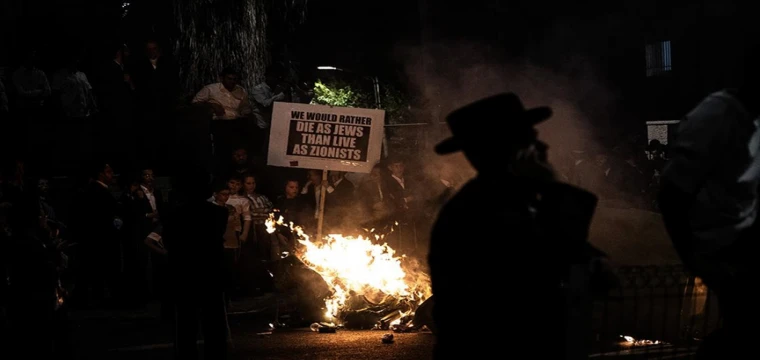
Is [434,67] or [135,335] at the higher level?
[434,67]

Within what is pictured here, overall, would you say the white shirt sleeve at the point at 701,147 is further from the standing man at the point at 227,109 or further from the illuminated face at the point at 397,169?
the standing man at the point at 227,109

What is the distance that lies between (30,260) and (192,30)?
1126 centimetres

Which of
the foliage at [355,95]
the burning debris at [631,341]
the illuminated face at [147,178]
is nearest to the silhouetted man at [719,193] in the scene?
the burning debris at [631,341]

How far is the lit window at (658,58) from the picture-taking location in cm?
3219

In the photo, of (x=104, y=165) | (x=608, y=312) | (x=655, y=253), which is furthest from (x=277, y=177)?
(x=608, y=312)

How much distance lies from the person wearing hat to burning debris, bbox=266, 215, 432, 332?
6.85 m

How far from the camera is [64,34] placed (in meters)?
17.4

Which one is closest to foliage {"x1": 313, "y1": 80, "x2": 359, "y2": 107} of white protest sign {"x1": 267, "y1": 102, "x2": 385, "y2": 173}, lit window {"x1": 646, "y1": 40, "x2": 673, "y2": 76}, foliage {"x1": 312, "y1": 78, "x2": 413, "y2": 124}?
foliage {"x1": 312, "y1": 78, "x2": 413, "y2": 124}

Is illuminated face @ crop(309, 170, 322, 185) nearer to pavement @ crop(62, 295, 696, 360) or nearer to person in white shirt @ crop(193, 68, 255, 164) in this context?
person in white shirt @ crop(193, 68, 255, 164)

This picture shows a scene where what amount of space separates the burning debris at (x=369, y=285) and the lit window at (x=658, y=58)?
2213 cm

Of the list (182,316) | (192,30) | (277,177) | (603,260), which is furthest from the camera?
(192,30)

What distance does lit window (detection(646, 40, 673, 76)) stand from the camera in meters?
32.2

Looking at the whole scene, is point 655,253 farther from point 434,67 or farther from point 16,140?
point 16,140

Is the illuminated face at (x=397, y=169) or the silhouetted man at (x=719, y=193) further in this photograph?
the illuminated face at (x=397, y=169)
